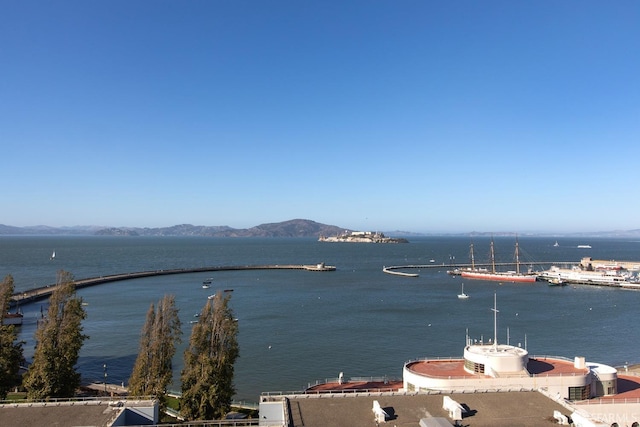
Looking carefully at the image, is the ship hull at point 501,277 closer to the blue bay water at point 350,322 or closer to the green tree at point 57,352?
the blue bay water at point 350,322

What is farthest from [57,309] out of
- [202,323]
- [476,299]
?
[476,299]

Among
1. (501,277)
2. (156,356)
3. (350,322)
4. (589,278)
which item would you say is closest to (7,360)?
(156,356)

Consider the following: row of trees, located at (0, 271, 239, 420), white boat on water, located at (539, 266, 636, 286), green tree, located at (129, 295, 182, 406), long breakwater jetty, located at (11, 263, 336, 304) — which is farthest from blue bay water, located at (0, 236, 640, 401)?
row of trees, located at (0, 271, 239, 420)

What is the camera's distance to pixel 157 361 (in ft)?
72.8

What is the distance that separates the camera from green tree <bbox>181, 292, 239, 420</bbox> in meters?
19.7

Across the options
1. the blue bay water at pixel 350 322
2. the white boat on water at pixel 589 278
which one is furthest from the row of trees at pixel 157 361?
the white boat on water at pixel 589 278

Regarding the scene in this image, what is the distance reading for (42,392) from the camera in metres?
20.7

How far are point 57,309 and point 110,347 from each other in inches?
856

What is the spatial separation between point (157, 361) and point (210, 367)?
11.5 ft

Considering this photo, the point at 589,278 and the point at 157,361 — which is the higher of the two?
the point at 157,361

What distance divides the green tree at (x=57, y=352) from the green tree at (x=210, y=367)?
5.84 m

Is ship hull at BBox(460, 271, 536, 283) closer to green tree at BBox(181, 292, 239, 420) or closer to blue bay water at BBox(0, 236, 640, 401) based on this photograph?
blue bay water at BBox(0, 236, 640, 401)

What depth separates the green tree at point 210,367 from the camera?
64.7ft

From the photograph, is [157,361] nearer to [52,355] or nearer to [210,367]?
[210,367]
